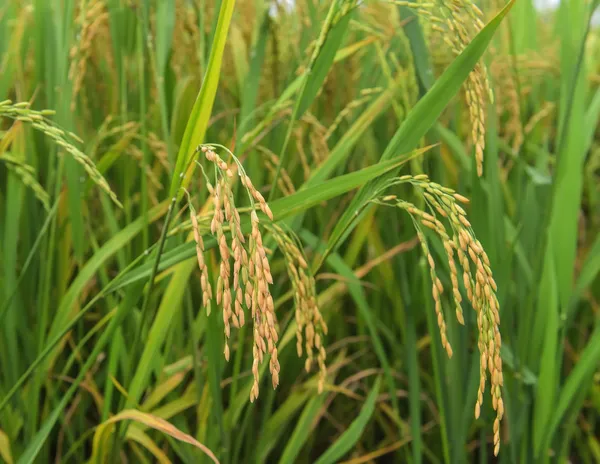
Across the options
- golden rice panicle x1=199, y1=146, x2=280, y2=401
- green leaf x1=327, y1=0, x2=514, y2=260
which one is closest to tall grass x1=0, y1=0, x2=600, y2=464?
green leaf x1=327, y1=0, x2=514, y2=260

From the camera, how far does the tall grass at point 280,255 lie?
2.66 feet

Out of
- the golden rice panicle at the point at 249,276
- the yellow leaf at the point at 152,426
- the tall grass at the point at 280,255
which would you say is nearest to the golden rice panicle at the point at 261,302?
the golden rice panicle at the point at 249,276

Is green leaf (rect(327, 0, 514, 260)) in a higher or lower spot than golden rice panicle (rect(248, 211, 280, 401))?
higher

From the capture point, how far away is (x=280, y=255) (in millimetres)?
1282

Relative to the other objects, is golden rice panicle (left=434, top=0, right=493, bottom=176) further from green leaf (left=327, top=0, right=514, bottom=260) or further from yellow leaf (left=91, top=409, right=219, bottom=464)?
yellow leaf (left=91, top=409, right=219, bottom=464)

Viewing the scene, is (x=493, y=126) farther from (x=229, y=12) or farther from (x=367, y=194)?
(x=229, y=12)

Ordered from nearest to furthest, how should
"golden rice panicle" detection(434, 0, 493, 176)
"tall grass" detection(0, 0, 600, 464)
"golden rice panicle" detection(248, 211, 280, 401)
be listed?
"golden rice panicle" detection(248, 211, 280, 401)
"golden rice panicle" detection(434, 0, 493, 176)
"tall grass" detection(0, 0, 600, 464)

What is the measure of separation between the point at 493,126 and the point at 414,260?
0.89ft

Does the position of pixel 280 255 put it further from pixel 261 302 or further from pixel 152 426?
pixel 261 302

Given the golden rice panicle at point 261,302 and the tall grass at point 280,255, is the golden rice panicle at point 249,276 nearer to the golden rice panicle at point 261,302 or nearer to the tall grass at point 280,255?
the golden rice panicle at point 261,302

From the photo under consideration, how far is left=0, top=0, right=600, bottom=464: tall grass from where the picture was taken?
81 cm

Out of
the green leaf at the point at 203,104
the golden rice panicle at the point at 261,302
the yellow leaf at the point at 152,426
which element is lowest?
the yellow leaf at the point at 152,426

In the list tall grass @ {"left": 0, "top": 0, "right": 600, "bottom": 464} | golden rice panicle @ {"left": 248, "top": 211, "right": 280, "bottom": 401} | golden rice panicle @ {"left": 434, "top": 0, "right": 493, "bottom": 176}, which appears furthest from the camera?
tall grass @ {"left": 0, "top": 0, "right": 600, "bottom": 464}

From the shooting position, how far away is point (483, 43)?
716mm
